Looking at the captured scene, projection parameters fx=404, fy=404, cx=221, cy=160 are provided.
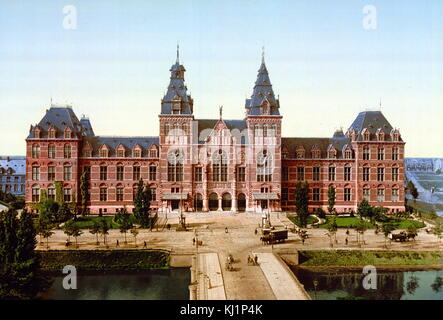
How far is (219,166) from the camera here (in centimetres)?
6581

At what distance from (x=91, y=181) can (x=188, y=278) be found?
34.7 m

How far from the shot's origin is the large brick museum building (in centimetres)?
6475

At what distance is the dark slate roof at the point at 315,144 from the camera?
69.2 meters

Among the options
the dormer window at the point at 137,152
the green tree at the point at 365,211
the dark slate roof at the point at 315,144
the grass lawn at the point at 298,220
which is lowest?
the grass lawn at the point at 298,220

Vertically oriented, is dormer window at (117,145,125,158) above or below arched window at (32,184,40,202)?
above

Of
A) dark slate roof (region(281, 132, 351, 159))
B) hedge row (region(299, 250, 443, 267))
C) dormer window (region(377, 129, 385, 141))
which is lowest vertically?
hedge row (region(299, 250, 443, 267))

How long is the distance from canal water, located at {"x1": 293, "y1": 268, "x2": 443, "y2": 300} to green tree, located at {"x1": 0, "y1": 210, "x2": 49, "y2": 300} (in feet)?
72.7

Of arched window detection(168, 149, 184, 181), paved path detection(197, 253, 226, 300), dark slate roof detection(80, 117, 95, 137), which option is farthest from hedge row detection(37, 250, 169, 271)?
dark slate roof detection(80, 117, 95, 137)

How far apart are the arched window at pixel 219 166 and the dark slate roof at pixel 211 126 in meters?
3.50

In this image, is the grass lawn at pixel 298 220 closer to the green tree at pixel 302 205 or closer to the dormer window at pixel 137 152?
the green tree at pixel 302 205

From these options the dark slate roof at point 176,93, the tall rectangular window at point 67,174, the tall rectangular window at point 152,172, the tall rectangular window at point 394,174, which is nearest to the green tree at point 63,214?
the tall rectangular window at point 67,174

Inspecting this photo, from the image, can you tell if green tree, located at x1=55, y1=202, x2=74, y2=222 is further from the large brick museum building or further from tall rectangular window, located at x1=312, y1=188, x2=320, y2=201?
tall rectangular window, located at x1=312, y1=188, x2=320, y2=201

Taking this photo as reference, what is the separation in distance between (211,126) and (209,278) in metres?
37.2

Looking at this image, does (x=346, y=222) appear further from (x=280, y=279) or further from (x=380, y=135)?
(x=280, y=279)
